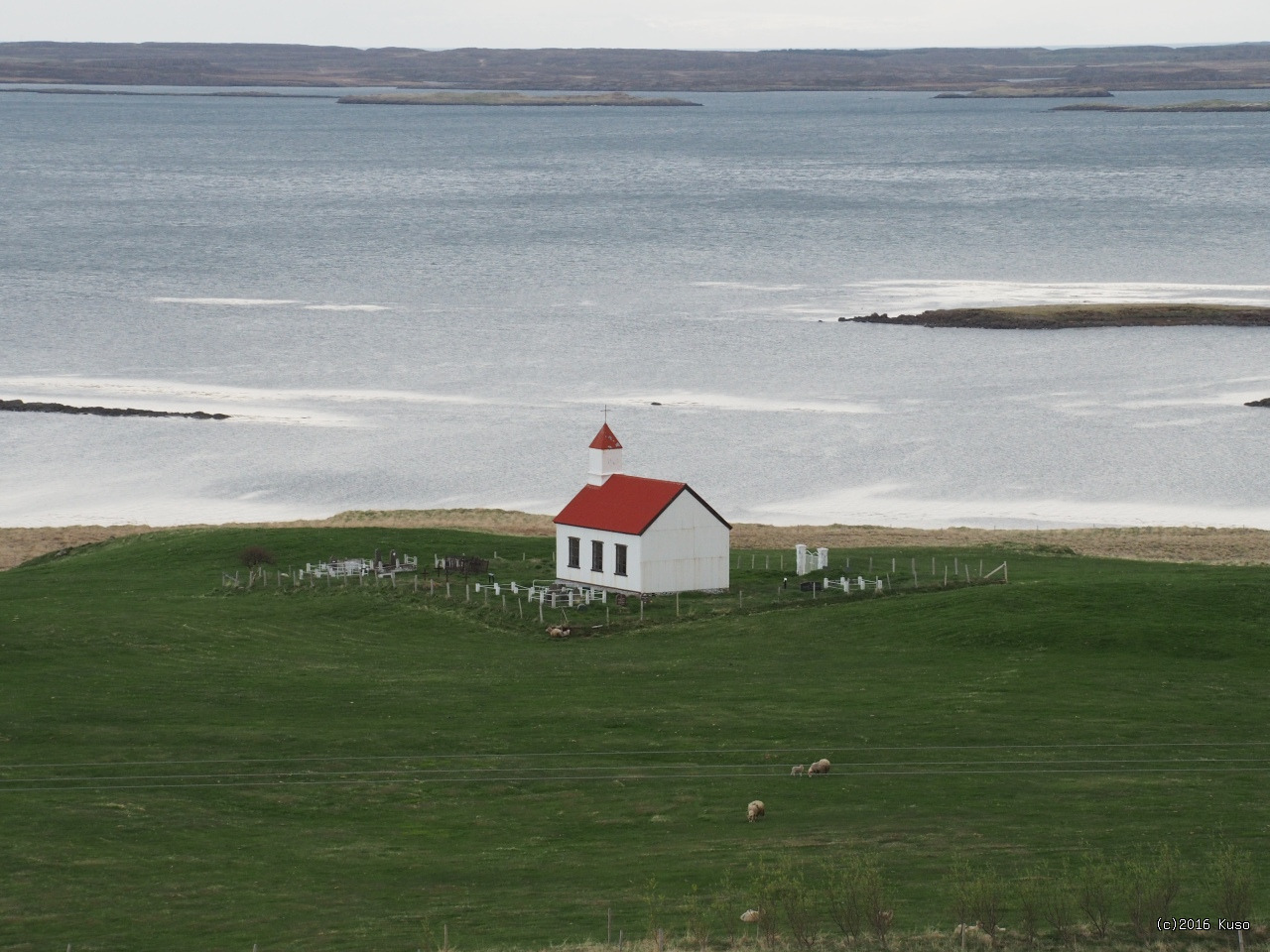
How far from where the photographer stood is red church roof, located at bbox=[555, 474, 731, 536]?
59094mm

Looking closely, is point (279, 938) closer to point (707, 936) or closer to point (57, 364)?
point (707, 936)

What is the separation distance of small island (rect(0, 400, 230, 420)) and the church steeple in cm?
4747

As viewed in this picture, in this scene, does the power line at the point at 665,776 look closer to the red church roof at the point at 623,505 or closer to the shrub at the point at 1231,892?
the shrub at the point at 1231,892

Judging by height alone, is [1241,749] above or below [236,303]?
below

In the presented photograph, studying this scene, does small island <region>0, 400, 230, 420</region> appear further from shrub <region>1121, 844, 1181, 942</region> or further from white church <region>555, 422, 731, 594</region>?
shrub <region>1121, 844, 1181, 942</region>

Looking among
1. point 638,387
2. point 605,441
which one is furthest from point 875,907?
point 638,387

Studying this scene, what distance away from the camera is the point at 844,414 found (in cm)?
10538

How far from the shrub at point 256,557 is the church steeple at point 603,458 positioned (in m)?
12.2

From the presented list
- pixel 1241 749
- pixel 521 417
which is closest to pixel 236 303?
pixel 521 417

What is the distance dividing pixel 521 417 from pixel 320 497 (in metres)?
20.7

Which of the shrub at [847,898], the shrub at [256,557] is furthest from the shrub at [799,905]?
the shrub at [256,557]

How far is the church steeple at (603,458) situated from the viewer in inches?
2448

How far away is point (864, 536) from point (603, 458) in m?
16.7

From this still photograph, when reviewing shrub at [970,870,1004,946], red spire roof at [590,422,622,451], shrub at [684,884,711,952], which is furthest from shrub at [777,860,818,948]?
red spire roof at [590,422,622,451]
